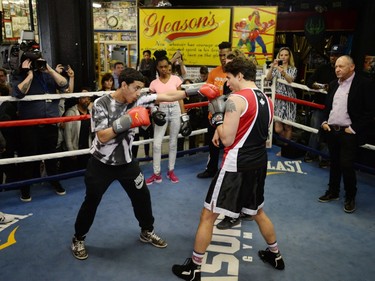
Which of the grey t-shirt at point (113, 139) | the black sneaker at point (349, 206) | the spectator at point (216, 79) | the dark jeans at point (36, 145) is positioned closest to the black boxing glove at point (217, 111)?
the grey t-shirt at point (113, 139)

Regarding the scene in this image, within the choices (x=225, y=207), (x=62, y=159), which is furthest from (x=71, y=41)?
(x=225, y=207)

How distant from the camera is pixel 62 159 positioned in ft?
13.8

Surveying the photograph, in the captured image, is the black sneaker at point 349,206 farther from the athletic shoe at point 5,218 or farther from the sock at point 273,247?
the athletic shoe at point 5,218

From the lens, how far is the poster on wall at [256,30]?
6133 millimetres

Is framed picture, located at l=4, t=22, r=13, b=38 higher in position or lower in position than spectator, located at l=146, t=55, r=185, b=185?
higher

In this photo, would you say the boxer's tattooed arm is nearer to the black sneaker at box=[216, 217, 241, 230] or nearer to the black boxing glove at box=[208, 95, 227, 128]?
the black boxing glove at box=[208, 95, 227, 128]

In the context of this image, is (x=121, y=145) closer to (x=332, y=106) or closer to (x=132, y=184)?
(x=132, y=184)

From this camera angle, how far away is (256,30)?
244 inches

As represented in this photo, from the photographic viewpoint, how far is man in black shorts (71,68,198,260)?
242 cm

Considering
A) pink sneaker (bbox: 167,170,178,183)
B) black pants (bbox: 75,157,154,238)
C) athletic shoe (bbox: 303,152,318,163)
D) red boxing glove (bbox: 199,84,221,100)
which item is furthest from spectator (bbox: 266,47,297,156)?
black pants (bbox: 75,157,154,238)

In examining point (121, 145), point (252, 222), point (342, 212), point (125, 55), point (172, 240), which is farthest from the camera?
point (125, 55)

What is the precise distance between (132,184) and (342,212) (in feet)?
7.13

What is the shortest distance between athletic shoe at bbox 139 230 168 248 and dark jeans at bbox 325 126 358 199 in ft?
6.26

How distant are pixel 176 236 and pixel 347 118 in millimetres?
1976
